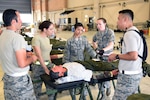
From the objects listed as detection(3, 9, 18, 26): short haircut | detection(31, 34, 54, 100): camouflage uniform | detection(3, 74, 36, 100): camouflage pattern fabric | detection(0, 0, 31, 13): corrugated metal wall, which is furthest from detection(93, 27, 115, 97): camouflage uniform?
detection(0, 0, 31, 13): corrugated metal wall

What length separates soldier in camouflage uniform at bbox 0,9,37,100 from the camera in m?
1.74

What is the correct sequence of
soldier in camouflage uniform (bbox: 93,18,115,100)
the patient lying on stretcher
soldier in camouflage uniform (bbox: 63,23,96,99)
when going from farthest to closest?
1. soldier in camouflage uniform (bbox: 93,18,115,100)
2. soldier in camouflage uniform (bbox: 63,23,96,99)
3. the patient lying on stretcher

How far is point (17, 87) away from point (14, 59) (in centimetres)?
29

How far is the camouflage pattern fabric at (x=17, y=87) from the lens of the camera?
188cm

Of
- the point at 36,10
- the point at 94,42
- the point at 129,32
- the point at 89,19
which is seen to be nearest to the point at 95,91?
the point at 94,42

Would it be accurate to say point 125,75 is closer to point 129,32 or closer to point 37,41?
point 129,32

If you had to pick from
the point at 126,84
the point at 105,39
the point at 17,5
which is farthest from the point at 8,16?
the point at 17,5

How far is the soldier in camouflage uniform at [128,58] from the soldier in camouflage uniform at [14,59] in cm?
93

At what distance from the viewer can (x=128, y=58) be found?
192cm

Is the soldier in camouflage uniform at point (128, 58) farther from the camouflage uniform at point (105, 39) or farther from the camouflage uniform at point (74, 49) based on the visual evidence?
the camouflage uniform at point (105, 39)

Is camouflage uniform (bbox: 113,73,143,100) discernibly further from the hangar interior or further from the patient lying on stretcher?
the hangar interior

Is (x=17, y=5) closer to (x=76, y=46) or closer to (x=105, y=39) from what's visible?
(x=105, y=39)

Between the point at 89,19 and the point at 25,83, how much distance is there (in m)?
16.6

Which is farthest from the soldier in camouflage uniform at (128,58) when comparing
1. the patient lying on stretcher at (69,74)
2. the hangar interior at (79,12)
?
the hangar interior at (79,12)
